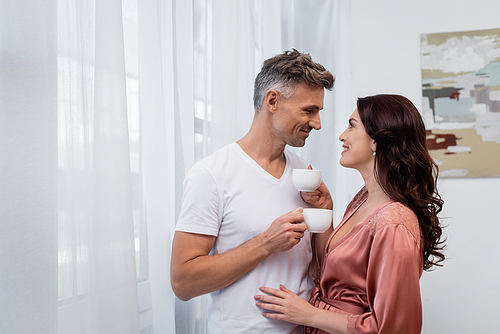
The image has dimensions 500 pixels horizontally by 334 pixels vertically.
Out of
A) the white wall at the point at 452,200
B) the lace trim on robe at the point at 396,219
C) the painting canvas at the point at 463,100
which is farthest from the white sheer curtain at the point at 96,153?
the painting canvas at the point at 463,100

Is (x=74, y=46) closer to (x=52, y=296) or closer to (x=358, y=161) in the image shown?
(x=52, y=296)

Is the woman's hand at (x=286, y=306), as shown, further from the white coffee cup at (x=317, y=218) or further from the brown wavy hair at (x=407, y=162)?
the brown wavy hair at (x=407, y=162)

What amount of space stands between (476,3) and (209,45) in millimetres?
1614

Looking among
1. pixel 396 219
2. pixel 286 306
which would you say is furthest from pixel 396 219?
pixel 286 306

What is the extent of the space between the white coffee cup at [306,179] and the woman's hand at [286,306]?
1.07 feet

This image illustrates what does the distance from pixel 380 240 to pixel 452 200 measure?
140 cm

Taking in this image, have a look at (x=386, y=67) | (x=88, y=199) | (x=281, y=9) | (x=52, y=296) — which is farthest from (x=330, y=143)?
(x=52, y=296)

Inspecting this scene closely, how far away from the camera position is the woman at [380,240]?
101cm

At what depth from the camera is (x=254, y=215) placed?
1232 mm

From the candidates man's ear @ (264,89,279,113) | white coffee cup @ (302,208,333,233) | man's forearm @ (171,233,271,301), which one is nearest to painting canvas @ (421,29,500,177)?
man's ear @ (264,89,279,113)

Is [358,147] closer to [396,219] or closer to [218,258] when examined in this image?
[396,219]

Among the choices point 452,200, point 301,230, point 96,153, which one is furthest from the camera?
point 452,200

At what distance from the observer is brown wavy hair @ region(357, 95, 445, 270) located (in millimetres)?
1156

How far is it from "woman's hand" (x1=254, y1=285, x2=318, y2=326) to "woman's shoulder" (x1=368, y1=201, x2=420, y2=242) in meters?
0.31
